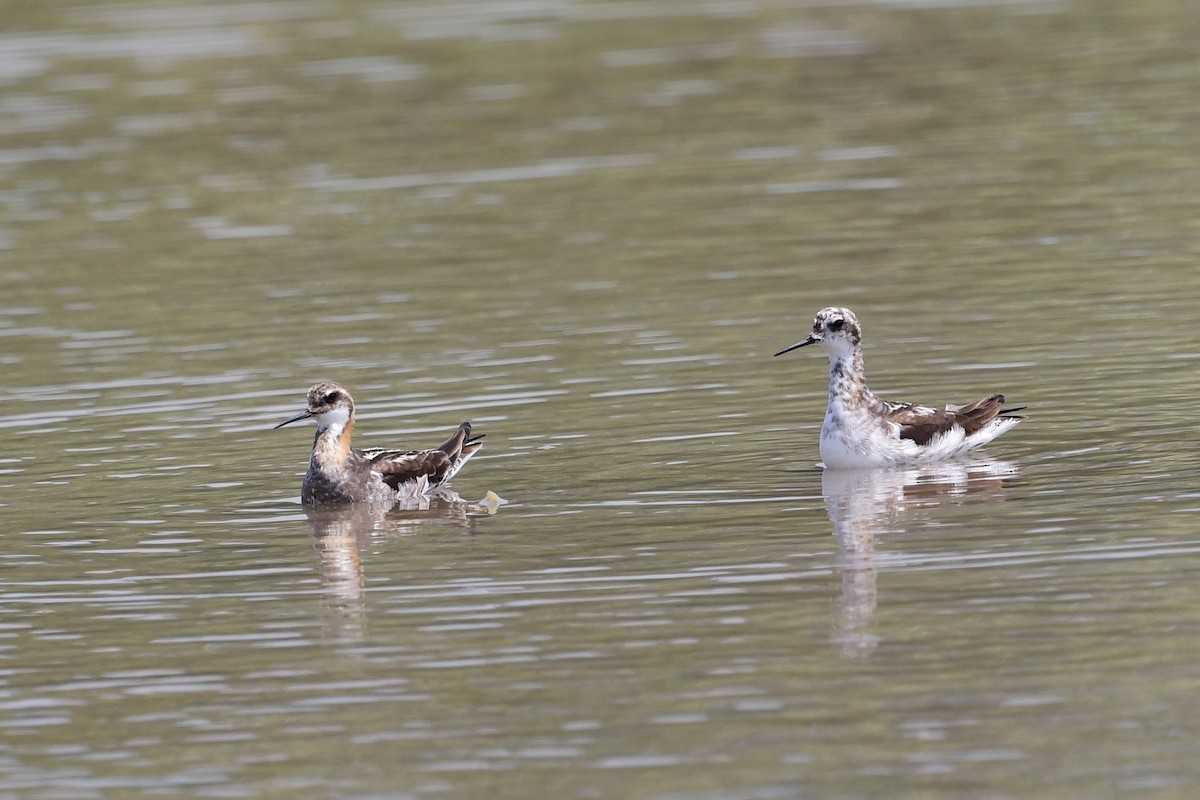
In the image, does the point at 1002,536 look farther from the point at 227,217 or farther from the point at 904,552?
the point at 227,217

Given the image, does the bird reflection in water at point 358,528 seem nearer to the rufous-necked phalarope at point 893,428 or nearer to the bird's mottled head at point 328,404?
the bird's mottled head at point 328,404

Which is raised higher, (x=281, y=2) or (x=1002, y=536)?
(x=281, y=2)

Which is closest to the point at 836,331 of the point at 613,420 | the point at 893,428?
the point at 893,428

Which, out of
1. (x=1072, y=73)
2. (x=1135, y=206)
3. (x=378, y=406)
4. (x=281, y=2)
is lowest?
(x=378, y=406)

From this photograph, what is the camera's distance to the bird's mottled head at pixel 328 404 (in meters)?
19.2

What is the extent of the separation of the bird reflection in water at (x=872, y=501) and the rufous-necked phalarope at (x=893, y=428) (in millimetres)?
145

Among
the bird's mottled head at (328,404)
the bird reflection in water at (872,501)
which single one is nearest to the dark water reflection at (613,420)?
the bird reflection in water at (872,501)

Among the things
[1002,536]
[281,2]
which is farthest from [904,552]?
[281,2]

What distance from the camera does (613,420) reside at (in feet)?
67.8

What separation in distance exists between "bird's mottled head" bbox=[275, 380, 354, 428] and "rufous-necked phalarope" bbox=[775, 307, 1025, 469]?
3884mm

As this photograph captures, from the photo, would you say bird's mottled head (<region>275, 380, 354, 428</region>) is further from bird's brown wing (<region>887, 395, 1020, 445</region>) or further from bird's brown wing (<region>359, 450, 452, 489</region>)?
bird's brown wing (<region>887, 395, 1020, 445</region>)

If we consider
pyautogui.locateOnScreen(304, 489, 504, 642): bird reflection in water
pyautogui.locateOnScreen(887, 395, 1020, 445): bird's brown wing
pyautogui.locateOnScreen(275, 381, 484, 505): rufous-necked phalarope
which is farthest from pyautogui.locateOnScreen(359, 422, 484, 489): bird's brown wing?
pyautogui.locateOnScreen(887, 395, 1020, 445): bird's brown wing

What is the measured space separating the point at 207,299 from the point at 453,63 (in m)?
19.3

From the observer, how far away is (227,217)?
34406 mm
